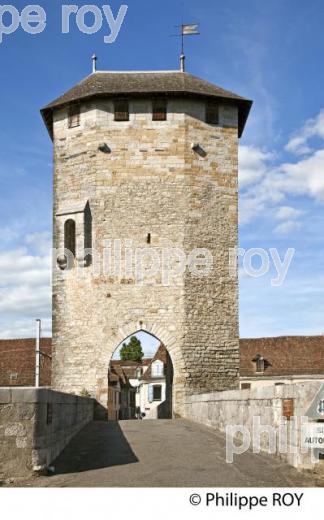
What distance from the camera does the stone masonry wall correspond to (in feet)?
66.0

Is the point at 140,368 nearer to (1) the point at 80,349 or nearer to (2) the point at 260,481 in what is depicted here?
(1) the point at 80,349

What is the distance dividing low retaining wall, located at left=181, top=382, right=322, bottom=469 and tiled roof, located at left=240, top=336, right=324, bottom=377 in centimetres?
2383

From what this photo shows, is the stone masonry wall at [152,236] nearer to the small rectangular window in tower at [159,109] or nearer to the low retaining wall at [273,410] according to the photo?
the small rectangular window in tower at [159,109]

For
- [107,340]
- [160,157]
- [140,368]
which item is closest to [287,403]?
[107,340]

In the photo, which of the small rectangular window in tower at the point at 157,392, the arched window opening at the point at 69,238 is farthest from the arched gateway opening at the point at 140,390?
the arched window opening at the point at 69,238

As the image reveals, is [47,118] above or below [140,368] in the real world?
above

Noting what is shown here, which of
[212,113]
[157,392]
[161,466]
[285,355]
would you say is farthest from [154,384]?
[161,466]

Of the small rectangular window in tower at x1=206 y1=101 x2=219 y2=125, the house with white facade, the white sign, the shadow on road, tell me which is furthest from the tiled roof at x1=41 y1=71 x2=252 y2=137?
the house with white facade

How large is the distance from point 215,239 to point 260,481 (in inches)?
548

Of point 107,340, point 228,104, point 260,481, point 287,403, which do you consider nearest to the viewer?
point 260,481

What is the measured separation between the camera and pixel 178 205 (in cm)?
2050

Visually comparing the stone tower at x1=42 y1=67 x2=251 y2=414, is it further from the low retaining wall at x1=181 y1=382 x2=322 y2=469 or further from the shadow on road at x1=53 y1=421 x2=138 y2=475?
the shadow on road at x1=53 y1=421 x2=138 y2=475

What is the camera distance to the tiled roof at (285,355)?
120 ft

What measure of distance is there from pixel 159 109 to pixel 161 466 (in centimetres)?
1489
